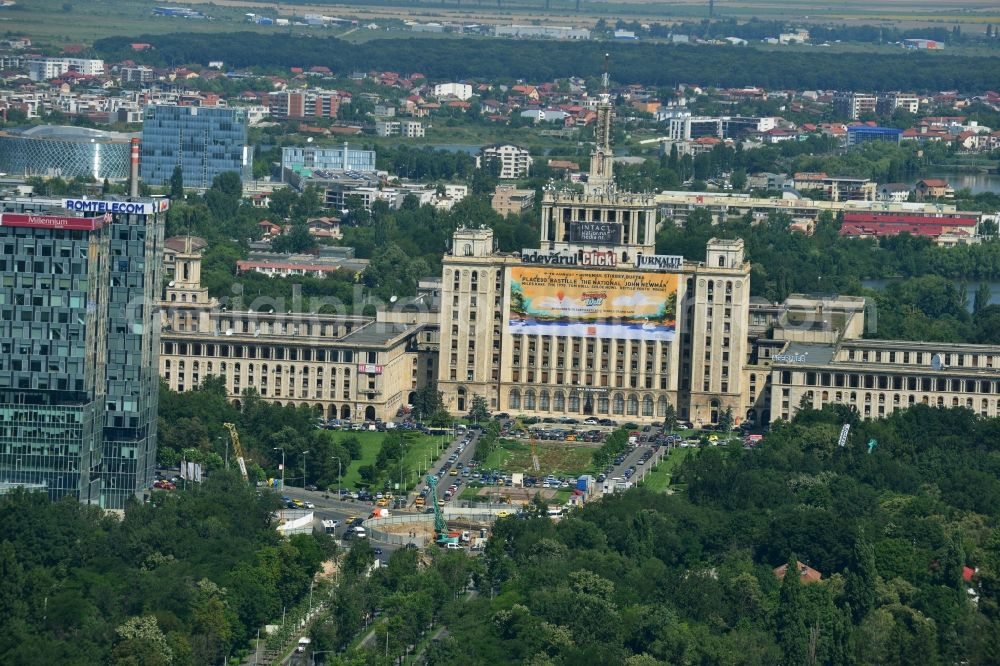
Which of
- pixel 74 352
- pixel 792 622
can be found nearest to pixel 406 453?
pixel 74 352

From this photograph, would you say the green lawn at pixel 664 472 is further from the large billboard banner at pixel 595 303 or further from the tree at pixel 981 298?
the tree at pixel 981 298

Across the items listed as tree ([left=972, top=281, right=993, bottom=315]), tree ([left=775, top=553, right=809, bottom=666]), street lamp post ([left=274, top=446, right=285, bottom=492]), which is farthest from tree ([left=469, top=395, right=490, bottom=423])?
tree ([left=972, top=281, right=993, bottom=315])

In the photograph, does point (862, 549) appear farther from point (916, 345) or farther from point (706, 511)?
point (916, 345)

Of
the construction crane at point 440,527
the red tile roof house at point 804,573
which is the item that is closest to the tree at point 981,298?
the construction crane at point 440,527

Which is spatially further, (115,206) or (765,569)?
(115,206)

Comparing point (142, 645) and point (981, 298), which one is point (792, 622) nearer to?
point (142, 645)

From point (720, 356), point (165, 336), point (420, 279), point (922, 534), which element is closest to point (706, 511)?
point (922, 534)
